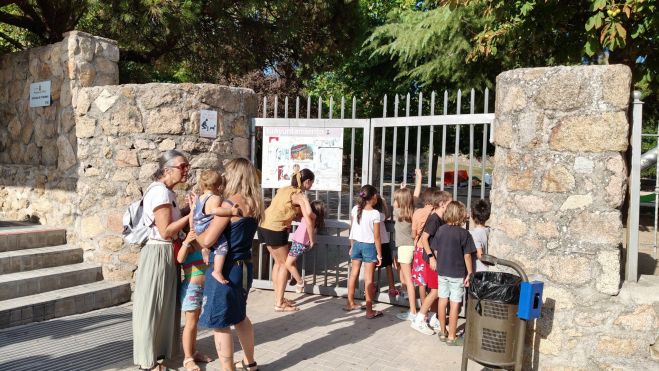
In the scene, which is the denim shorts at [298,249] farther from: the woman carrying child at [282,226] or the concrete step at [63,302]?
the concrete step at [63,302]

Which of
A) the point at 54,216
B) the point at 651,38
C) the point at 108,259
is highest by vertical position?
the point at 651,38

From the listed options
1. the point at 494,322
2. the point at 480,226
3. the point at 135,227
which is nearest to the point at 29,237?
the point at 135,227

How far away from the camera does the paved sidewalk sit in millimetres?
4148

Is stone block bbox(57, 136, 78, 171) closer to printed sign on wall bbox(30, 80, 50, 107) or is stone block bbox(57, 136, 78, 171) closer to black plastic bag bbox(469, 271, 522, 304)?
printed sign on wall bbox(30, 80, 50, 107)

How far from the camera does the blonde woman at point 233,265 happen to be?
3.57m

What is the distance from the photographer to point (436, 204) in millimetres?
5078

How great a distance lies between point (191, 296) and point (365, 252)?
2093mm

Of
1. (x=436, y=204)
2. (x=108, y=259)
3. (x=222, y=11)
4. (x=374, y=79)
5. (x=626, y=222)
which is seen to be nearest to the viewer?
(x=626, y=222)

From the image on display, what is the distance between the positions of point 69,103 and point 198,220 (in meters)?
3.86

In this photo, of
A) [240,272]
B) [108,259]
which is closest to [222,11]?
[108,259]

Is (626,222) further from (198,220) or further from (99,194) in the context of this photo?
(99,194)

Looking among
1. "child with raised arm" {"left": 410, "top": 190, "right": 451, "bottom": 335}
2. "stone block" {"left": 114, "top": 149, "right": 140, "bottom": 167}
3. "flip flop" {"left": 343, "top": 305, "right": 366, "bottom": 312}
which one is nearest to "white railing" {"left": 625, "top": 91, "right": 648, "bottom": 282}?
"child with raised arm" {"left": 410, "top": 190, "right": 451, "bottom": 335}

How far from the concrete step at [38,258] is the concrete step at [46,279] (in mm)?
75

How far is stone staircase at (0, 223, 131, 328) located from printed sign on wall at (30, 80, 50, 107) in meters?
1.68
